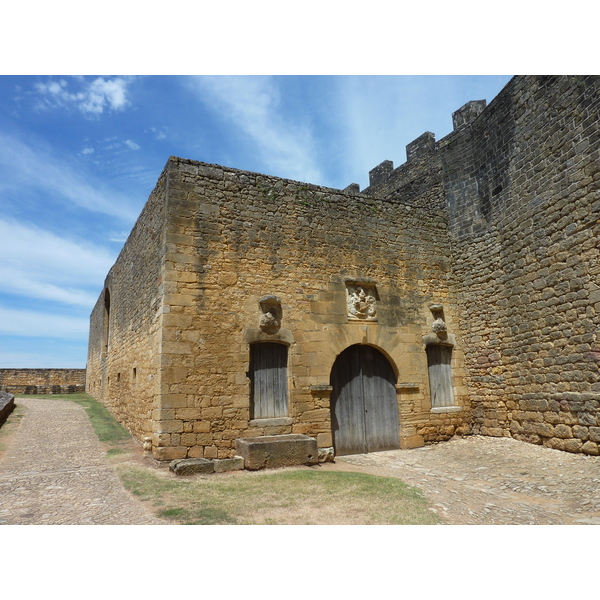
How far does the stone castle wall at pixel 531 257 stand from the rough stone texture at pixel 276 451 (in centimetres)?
427

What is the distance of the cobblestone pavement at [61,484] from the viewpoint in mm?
4375

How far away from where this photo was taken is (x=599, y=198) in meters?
6.97

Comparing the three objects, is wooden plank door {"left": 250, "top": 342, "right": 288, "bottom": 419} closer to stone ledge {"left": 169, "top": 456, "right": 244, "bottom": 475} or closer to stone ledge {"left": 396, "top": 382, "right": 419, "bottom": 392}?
stone ledge {"left": 169, "top": 456, "right": 244, "bottom": 475}

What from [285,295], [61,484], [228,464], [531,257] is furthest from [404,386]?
[61,484]

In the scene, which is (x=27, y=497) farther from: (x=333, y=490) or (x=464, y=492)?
(x=464, y=492)

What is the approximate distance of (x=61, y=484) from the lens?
5.68 meters

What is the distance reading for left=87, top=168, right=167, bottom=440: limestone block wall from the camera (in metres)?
7.72

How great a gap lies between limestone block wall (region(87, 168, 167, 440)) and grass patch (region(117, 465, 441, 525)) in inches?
71.3

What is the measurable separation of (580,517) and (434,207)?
809cm

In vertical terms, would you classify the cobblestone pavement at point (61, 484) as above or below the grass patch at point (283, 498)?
above

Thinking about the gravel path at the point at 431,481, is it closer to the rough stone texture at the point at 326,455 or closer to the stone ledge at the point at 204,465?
the rough stone texture at the point at 326,455

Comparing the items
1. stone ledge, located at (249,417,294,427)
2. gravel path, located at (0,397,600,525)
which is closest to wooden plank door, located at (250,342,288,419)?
stone ledge, located at (249,417,294,427)

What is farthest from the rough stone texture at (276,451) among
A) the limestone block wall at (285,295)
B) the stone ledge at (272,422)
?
the limestone block wall at (285,295)

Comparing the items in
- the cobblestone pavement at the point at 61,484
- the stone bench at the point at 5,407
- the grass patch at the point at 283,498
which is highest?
the stone bench at the point at 5,407
